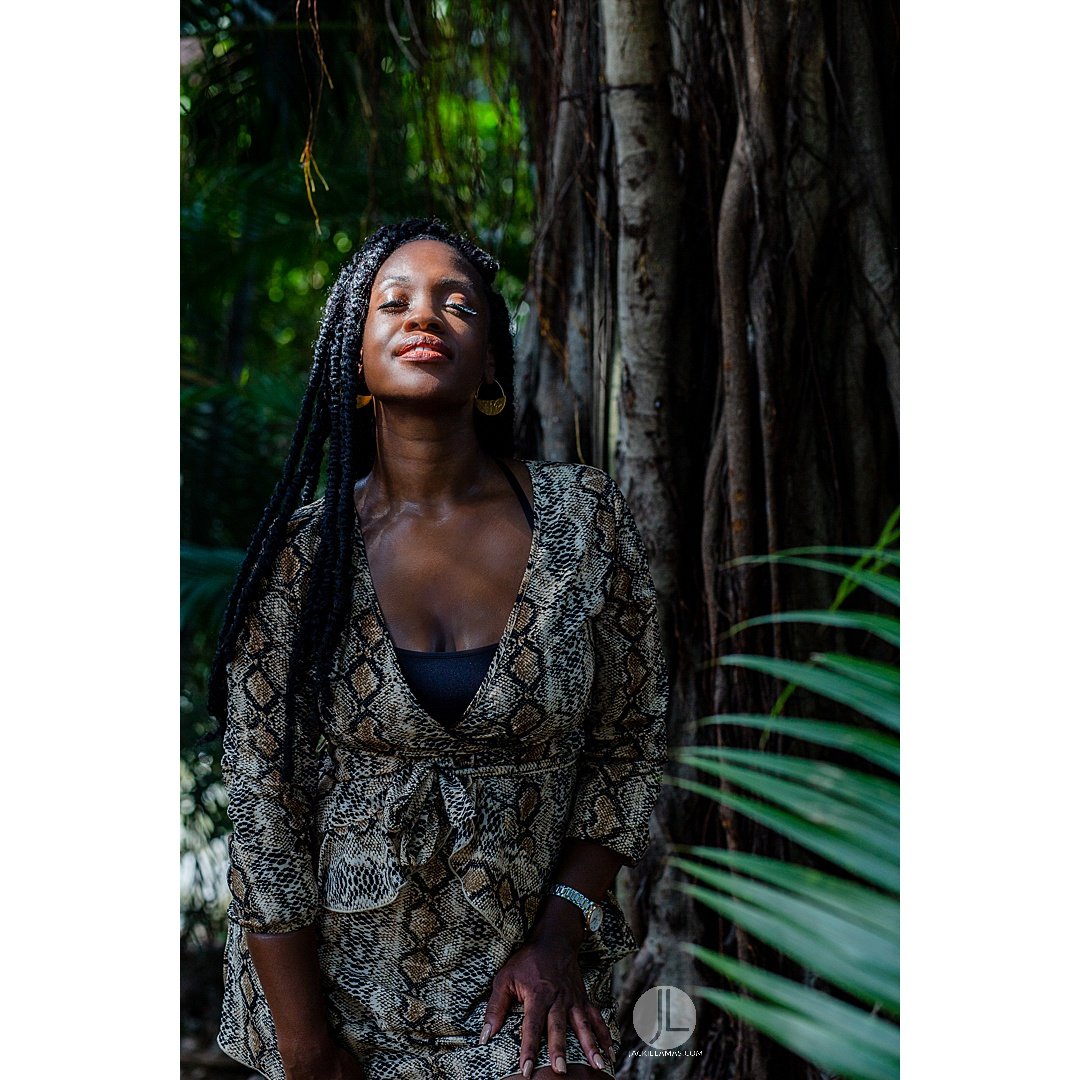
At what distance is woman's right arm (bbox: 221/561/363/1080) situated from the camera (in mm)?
1384

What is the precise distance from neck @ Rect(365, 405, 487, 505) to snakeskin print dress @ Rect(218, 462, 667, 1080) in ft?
0.25

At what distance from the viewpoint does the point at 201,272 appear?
2617mm

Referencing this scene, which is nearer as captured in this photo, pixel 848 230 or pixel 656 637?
pixel 656 637

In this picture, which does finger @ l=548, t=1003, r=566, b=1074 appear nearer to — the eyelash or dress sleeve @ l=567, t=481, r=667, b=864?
dress sleeve @ l=567, t=481, r=667, b=864

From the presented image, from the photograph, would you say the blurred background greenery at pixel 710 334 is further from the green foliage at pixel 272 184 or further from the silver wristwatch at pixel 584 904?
the silver wristwatch at pixel 584 904

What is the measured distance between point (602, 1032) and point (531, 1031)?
0.09 meters

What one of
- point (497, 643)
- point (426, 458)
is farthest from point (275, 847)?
point (426, 458)

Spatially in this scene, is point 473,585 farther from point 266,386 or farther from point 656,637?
point 266,386

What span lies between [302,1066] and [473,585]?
532mm

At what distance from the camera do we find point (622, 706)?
58.3 inches

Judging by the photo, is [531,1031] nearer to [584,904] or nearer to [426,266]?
[584,904]

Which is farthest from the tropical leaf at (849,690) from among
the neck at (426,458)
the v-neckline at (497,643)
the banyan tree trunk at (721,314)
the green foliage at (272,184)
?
the green foliage at (272,184)

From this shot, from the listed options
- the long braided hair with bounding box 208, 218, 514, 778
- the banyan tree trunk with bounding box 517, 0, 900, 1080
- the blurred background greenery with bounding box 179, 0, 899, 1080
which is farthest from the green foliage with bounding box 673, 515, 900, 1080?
the banyan tree trunk with bounding box 517, 0, 900, 1080
